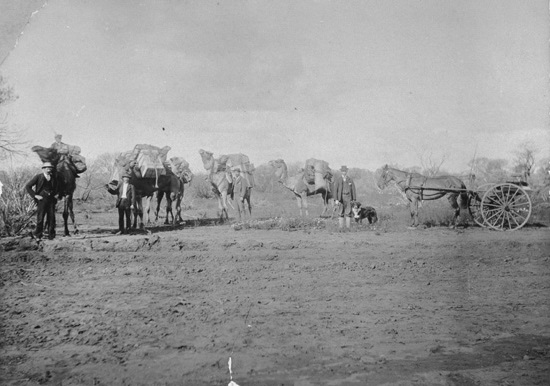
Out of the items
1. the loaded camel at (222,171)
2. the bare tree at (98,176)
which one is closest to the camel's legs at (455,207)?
the loaded camel at (222,171)

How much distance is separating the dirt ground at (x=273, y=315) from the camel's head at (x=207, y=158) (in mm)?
10261

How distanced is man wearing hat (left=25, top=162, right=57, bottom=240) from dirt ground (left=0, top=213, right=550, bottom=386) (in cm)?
77

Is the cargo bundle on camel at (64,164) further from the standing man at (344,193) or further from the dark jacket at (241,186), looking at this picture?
the standing man at (344,193)

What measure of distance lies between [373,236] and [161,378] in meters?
10.3

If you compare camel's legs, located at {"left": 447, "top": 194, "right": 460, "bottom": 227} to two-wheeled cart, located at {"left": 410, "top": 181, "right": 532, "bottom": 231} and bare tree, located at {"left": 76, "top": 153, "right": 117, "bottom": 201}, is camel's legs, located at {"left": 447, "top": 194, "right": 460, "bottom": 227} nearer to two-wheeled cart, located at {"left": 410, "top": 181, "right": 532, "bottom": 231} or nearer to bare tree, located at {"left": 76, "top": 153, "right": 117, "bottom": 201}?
two-wheeled cart, located at {"left": 410, "top": 181, "right": 532, "bottom": 231}

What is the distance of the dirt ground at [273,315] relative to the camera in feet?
14.3

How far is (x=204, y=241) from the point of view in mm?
12000

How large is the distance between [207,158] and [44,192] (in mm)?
10593

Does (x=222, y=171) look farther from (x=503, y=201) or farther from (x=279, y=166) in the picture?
(x=503, y=201)

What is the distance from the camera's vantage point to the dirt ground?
436 centimetres

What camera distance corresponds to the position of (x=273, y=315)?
19.7ft

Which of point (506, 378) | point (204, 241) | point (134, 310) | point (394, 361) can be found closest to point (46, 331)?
point (134, 310)

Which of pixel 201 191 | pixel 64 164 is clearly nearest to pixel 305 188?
pixel 64 164

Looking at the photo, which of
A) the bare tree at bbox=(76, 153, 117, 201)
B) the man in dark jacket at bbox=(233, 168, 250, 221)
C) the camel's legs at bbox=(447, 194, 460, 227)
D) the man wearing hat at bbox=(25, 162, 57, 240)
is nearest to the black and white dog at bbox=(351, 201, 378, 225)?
the camel's legs at bbox=(447, 194, 460, 227)
